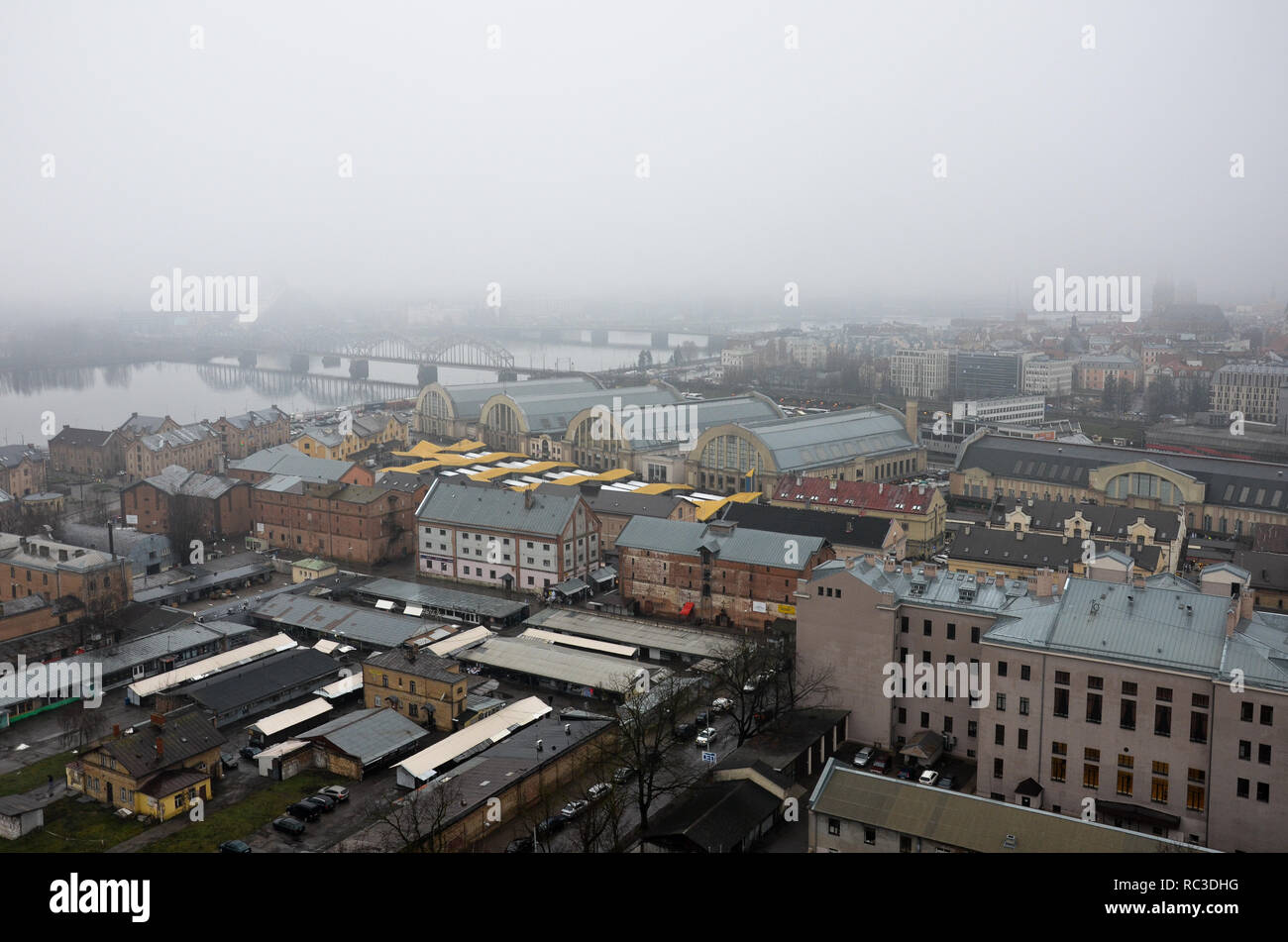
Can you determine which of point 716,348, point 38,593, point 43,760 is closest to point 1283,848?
point 43,760

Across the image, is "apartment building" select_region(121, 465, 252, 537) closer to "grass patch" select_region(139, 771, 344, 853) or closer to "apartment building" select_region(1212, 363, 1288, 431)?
"grass patch" select_region(139, 771, 344, 853)

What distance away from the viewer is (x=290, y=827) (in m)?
10.3

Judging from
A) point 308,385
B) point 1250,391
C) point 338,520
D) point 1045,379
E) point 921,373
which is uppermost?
point 921,373

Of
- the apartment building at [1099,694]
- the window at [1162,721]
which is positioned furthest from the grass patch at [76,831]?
the window at [1162,721]

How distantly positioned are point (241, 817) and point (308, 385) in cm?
6073

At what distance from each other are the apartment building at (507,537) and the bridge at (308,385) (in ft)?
125

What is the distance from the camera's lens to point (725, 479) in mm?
26312

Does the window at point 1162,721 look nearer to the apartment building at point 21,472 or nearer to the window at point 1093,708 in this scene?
the window at point 1093,708

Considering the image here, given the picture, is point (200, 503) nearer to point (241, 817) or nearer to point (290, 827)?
point (241, 817)

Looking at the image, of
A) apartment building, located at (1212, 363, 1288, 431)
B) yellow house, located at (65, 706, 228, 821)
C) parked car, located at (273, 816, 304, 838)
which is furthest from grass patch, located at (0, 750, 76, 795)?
apartment building, located at (1212, 363, 1288, 431)

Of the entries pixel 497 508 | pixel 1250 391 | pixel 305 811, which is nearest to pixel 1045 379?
pixel 1250 391

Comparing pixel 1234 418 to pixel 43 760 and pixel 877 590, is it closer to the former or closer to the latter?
pixel 877 590
